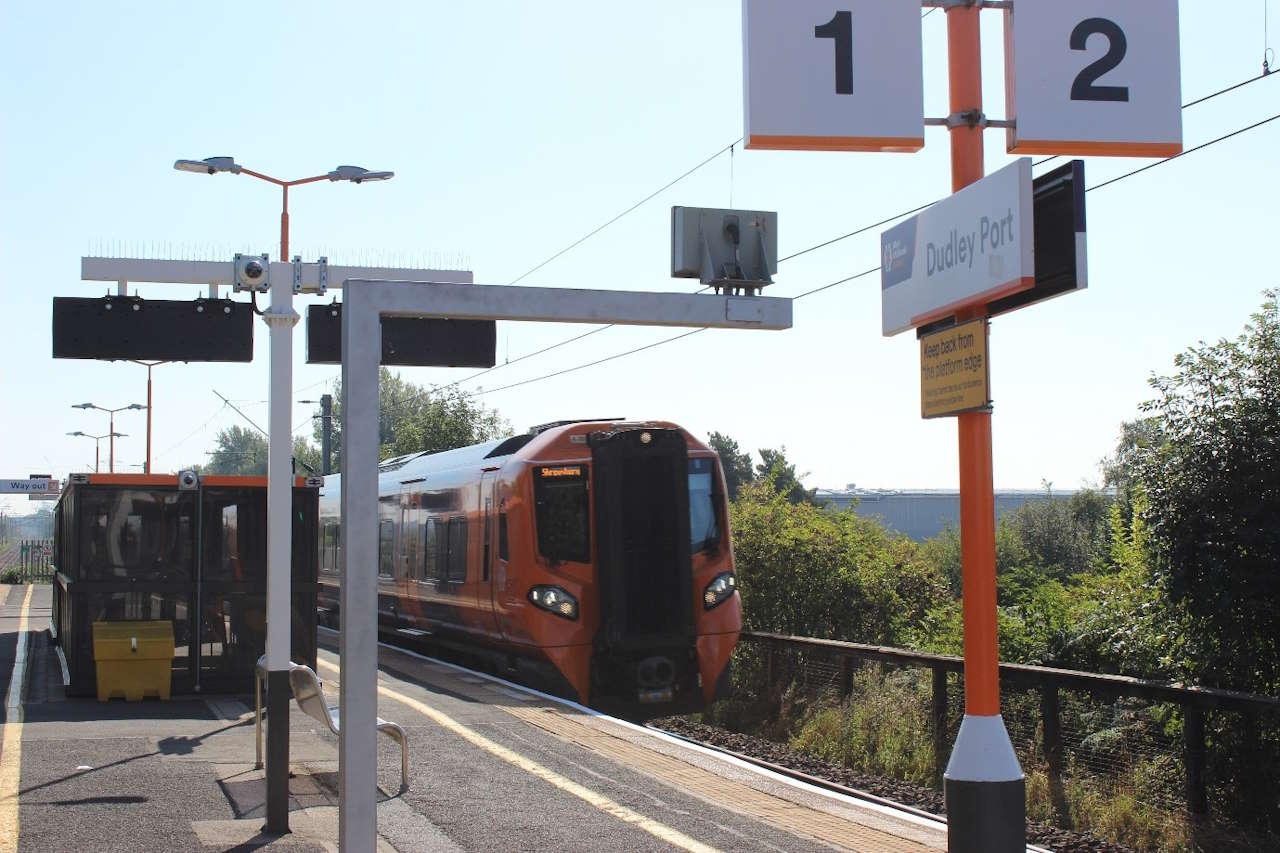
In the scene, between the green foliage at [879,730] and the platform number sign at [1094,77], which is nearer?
the platform number sign at [1094,77]

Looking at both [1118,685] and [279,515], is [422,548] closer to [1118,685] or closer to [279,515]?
[279,515]

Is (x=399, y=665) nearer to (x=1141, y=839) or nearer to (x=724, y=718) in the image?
(x=724, y=718)

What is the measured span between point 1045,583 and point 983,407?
10.9 meters

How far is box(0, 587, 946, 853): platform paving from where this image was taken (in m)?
8.13

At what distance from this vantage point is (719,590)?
54.9 feet

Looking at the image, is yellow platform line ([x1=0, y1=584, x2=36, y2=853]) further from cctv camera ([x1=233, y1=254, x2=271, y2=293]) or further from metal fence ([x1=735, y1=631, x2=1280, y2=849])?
metal fence ([x1=735, y1=631, x2=1280, y2=849])

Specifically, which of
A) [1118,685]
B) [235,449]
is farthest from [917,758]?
[235,449]

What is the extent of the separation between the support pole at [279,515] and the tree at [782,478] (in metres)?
12.7

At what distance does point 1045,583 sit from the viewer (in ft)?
53.7

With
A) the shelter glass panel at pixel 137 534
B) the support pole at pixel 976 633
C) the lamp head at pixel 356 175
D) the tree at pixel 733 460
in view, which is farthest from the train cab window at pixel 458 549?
the tree at pixel 733 460

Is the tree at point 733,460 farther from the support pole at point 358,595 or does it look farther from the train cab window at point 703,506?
the support pole at point 358,595

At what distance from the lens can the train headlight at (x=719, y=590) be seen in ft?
54.3

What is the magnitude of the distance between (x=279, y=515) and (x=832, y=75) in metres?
4.62

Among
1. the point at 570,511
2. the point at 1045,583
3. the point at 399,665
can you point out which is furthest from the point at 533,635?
the point at 1045,583
